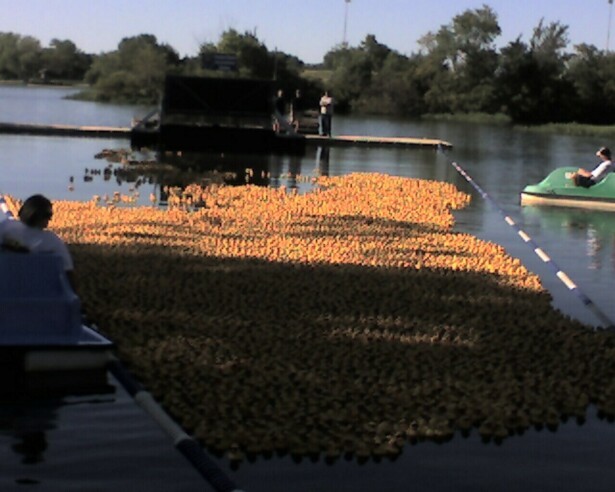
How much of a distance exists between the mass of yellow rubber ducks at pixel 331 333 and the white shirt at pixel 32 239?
102 cm

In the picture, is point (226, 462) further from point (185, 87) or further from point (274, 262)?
point (185, 87)

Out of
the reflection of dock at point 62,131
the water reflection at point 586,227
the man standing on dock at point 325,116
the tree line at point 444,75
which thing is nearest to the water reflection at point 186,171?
the water reflection at point 586,227

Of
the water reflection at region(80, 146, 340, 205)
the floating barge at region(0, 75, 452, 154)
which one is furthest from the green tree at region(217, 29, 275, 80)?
the water reflection at region(80, 146, 340, 205)

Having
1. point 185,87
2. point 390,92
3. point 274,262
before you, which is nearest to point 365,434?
point 274,262

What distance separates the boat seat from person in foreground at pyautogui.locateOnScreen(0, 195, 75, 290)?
0.21 metres

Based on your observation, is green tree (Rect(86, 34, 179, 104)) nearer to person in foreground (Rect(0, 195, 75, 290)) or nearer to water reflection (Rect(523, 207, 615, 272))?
water reflection (Rect(523, 207, 615, 272))

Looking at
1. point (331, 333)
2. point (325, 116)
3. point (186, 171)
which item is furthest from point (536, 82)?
point (331, 333)

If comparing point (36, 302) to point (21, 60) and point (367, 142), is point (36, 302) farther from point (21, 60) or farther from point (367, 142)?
point (21, 60)

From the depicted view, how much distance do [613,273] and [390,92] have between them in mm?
A: 109914

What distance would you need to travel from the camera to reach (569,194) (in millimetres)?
24016

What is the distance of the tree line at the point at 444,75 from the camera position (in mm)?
113500

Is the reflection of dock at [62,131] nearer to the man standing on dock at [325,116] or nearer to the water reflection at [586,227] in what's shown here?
the man standing on dock at [325,116]

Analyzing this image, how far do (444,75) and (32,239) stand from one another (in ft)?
392

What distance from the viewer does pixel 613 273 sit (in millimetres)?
16469
